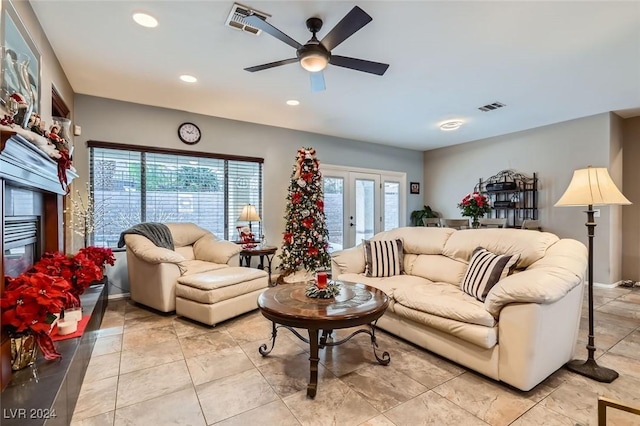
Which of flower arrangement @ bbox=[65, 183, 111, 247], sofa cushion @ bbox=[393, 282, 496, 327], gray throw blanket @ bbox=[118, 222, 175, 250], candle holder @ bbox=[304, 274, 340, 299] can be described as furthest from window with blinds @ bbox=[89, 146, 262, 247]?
sofa cushion @ bbox=[393, 282, 496, 327]

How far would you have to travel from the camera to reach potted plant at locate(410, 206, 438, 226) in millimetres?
6969

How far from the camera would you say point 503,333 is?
2049 millimetres

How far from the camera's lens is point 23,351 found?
157 cm

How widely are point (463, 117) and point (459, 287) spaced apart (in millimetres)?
3035

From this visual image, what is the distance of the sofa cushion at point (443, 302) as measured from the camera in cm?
214

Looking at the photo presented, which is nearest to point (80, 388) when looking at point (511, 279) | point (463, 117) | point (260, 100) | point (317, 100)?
point (511, 279)

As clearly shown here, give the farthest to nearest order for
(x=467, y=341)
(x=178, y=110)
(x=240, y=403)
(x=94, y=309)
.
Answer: (x=178, y=110)
(x=94, y=309)
(x=467, y=341)
(x=240, y=403)

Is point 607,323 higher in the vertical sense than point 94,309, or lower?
lower

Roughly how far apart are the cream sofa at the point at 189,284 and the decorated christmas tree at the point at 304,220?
948 mm

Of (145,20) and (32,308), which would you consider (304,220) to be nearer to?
(145,20)

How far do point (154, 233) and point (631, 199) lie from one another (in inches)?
272

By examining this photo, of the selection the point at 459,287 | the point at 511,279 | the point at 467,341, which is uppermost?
the point at 511,279

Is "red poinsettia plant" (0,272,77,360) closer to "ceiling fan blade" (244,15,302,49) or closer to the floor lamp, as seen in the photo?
"ceiling fan blade" (244,15,302,49)

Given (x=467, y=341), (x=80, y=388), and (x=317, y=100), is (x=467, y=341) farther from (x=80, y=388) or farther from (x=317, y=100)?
(x=317, y=100)
